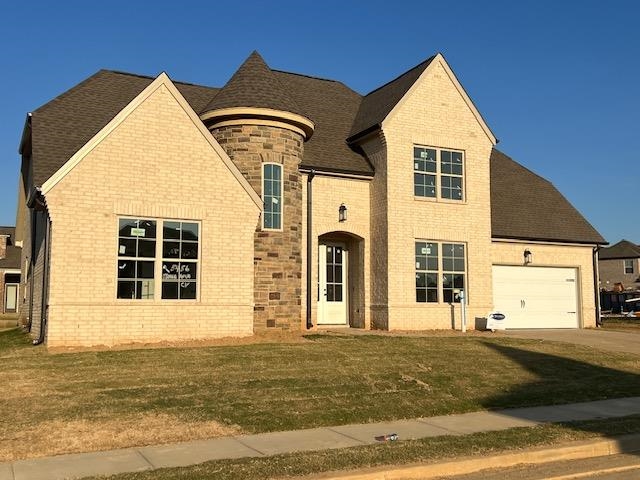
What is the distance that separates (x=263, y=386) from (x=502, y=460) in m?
4.76

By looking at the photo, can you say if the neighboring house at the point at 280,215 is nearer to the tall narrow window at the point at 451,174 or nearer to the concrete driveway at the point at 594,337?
the tall narrow window at the point at 451,174

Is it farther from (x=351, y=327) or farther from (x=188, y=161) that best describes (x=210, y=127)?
(x=351, y=327)

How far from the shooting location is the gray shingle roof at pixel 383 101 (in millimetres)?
20109

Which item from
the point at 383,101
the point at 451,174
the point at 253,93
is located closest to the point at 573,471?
the point at 253,93

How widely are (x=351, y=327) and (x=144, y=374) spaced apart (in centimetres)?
988

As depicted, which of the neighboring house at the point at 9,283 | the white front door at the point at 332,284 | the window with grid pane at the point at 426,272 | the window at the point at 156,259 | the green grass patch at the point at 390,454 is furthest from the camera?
the neighboring house at the point at 9,283

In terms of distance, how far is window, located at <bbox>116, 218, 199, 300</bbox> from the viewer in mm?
14344

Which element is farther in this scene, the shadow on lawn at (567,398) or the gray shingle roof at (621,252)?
the gray shingle roof at (621,252)

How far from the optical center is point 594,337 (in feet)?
65.1

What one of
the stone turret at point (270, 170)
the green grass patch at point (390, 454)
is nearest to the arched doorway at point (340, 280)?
the stone turret at point (270, 170)

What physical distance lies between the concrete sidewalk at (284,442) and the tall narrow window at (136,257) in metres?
6.79

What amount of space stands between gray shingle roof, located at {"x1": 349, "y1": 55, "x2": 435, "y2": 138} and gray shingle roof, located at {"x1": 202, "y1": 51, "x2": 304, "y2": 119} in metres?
3.24

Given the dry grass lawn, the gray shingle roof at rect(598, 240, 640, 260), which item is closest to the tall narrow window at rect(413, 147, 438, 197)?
the dry grass lawn

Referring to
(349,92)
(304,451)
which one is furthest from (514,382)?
(349,92)
